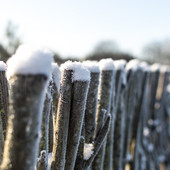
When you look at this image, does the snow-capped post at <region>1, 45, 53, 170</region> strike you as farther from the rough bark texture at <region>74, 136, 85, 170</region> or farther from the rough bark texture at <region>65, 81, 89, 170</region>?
the rough bark texture at <region>74, 136, 85, 170</region>

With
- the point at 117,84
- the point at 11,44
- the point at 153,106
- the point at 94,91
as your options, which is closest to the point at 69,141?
the point at 94,91

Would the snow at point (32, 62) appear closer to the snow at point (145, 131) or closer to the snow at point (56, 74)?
the snow at point (56, 74)

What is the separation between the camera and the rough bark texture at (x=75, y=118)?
1010 millimetres

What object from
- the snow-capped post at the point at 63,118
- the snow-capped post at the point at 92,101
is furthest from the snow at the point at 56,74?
the snow-capped post at the point at 92,101

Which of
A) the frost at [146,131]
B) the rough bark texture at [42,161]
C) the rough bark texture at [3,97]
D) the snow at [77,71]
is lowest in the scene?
the rough bark texture at [42,161]

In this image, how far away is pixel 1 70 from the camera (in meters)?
1.12

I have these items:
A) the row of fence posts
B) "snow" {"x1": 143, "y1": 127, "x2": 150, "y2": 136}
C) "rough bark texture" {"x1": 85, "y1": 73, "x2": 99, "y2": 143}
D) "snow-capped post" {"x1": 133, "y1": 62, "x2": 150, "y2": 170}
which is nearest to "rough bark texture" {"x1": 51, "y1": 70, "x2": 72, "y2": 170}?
the row of fence posts

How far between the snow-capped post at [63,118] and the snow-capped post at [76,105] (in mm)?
23

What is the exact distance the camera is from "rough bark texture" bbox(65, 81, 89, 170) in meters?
1.01

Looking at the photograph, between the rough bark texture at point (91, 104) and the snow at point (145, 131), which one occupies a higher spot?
the rough bark texture at point (91, 104)

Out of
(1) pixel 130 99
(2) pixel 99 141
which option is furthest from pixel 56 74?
(1) pixel 130 99

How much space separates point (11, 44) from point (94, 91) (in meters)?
9.81

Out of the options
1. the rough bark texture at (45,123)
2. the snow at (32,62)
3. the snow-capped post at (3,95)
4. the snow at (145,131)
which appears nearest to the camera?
the snow at (32,62)

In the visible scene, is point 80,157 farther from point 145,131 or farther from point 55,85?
point 145,131
